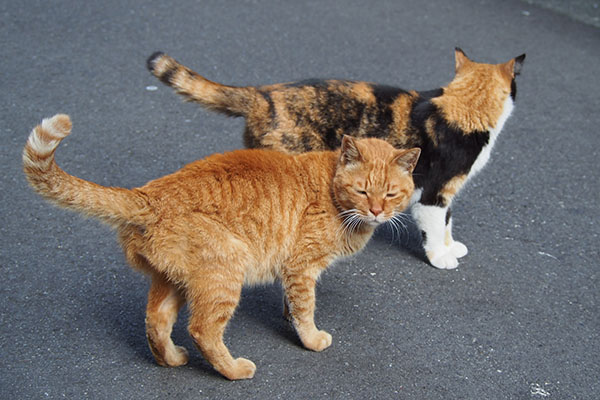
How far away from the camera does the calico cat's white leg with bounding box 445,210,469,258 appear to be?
13.8ft

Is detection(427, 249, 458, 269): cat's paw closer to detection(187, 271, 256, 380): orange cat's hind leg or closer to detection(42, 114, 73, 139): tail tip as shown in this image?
detection(187, 271, 256, 380): orange cat's hind leg

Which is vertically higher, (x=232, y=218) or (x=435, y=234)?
(x=232, y=218)

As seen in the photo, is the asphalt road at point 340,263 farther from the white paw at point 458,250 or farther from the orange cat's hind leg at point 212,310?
the orange cat's hind leg at point 212,310

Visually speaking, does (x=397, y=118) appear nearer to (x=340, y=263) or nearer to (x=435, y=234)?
(x=435, y=234)

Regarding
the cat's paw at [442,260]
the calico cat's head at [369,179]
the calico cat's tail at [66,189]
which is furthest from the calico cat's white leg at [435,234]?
the calico cat's tail at [66,189]

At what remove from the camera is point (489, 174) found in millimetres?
5254

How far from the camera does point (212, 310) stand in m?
2.97

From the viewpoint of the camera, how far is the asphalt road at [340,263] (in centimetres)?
325

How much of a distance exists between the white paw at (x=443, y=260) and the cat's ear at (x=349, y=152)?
1.16m

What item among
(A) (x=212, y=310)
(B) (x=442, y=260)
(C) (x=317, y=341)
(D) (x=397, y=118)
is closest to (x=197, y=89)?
(D) (x=397, y=118)

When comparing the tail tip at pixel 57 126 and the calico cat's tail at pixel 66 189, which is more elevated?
the tail tip at pixel 57 126

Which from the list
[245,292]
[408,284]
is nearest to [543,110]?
[408,284]

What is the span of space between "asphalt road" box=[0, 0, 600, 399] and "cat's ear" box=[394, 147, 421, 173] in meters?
0.92

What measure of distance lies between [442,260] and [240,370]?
5.38ft
